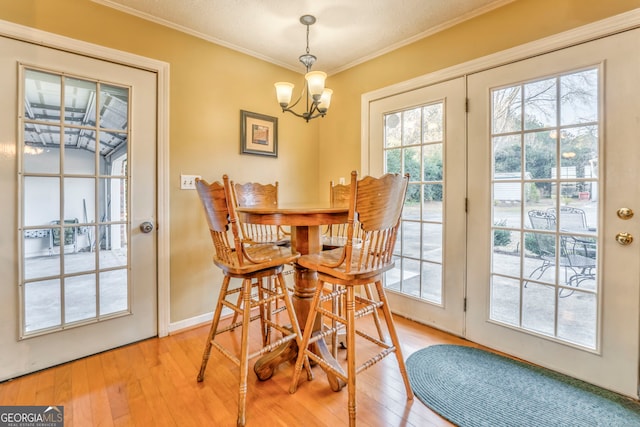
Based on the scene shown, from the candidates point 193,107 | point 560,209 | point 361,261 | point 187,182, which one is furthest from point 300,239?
point 560,209

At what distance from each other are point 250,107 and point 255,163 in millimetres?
519

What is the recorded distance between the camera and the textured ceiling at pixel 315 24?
6.67 feet

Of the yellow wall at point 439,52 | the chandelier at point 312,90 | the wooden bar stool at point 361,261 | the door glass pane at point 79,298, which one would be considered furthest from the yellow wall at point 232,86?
the wooden bar stool at point 361,261

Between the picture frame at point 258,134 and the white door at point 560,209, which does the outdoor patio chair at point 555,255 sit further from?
the picture frame at point 258,134

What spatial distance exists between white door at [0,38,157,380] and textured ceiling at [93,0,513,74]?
0.50 m

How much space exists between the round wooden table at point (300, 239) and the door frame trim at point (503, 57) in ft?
4.25

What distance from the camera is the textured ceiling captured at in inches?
80.0

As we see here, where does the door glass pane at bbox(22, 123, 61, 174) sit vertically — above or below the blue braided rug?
above

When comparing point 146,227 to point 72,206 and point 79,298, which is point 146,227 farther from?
point 79,298

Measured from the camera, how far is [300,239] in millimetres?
1804


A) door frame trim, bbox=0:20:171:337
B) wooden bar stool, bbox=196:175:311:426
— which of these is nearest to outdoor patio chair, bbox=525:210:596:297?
wooden bar stool, bbox=196:175:311:426

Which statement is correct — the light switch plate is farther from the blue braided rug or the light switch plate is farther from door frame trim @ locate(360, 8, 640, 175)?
the blue braided rug

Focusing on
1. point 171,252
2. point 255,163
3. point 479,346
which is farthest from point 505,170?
point 171,252

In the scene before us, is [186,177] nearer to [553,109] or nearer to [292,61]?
[292,61]
